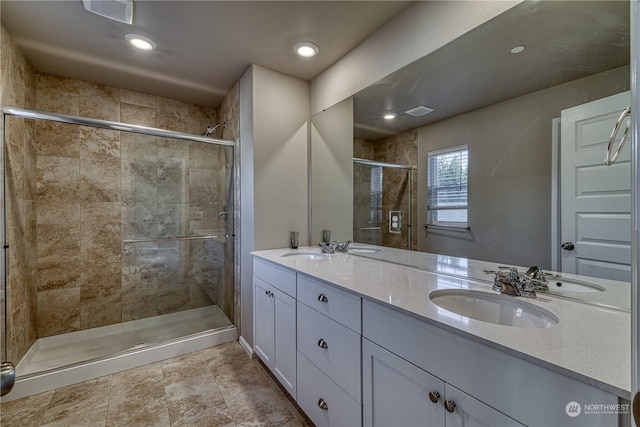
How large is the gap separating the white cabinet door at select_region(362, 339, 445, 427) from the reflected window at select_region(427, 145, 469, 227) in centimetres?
80

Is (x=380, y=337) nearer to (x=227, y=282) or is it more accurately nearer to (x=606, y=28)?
(x=606, y=28)

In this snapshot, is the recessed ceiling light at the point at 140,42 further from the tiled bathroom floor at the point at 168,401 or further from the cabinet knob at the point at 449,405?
the cabinet knob at the point at 449,405

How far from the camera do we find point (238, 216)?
253 cm

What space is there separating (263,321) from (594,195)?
1954 millimetres

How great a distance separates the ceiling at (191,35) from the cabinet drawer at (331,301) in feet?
5.22

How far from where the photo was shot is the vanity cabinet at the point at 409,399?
0.76 metres

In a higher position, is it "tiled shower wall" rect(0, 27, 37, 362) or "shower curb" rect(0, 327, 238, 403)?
"tiled shower wall" rect(0, 27, 37, 362)

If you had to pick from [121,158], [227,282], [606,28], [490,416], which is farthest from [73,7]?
[490,416]

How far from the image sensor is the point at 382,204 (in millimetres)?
1879

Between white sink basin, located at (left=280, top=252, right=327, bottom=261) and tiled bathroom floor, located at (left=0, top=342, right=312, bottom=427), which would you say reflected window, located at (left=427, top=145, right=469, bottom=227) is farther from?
tiled bathroom floor, located at (left=0, top=342, right=312, bottom=427)

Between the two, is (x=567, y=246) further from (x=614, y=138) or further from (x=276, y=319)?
(x=276, y=319)

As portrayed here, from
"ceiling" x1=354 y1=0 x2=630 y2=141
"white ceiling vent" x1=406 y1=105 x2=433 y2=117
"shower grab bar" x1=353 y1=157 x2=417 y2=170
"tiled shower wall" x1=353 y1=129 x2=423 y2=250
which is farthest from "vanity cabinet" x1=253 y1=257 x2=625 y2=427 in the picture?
"white ceiling vent" x1=406 y1=105 x2=433 y2=117

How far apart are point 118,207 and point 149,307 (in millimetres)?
1043

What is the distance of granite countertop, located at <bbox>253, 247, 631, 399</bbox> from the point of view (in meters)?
0.59
